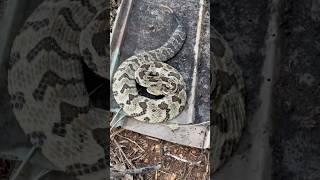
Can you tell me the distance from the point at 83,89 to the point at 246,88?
1.54 feet

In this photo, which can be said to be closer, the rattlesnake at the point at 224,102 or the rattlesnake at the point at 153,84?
the rattlesnake at the point at 224,102

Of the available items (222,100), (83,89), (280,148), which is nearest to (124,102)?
(83,89)

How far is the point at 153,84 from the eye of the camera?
206 centimetres

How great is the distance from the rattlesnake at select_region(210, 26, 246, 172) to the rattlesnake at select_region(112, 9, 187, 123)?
4.2 inches

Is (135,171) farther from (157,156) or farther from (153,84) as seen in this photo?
(153,84)

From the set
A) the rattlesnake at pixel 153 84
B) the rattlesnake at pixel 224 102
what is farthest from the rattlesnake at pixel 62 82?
the rattlesnake at pixel 224 102

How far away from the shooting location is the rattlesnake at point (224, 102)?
6.20 feet

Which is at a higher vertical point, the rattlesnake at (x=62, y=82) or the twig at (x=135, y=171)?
the rattlesnake at (x=62, y=82)

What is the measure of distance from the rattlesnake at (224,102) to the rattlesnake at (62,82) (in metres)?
0.31

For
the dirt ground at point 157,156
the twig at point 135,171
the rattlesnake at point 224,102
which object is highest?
the rattlesnake at point 224,102

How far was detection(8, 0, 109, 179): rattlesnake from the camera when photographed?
1.83m

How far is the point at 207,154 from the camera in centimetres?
193

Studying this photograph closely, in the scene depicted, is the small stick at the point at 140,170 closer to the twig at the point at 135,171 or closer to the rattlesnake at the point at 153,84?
the twig at the point at 135,171

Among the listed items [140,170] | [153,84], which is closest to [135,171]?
[140,170]
